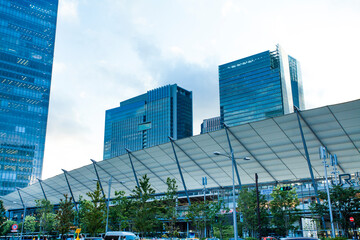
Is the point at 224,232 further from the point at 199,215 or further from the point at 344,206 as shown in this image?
the point at 344,206

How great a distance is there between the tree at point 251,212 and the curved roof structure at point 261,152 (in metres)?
6.33

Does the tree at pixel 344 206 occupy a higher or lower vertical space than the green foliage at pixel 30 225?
higher

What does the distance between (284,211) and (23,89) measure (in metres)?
146

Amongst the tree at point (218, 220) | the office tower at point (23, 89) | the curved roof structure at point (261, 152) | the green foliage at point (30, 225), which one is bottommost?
the green foliage at point (30, 225)

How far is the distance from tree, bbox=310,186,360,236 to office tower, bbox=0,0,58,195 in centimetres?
14401

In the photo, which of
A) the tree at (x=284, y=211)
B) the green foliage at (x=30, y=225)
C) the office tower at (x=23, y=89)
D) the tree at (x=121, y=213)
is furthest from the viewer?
the office tower at (x=23, y=89)

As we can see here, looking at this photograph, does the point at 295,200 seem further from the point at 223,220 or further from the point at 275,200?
the point at 223,220

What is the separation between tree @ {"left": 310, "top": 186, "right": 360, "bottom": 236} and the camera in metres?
37.1

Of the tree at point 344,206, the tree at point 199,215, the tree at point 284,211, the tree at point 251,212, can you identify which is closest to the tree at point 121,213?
the tree at point 199,215

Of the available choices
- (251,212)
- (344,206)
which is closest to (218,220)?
(251,212)

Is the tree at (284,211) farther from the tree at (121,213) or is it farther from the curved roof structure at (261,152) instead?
the tree at (121,213)

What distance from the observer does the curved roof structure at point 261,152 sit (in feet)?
134

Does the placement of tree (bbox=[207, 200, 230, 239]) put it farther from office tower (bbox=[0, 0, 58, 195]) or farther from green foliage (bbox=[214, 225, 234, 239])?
office tower (bbox=[0, 0, 58, 195])

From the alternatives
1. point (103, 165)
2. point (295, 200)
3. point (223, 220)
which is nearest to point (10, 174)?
point (103, 165)
